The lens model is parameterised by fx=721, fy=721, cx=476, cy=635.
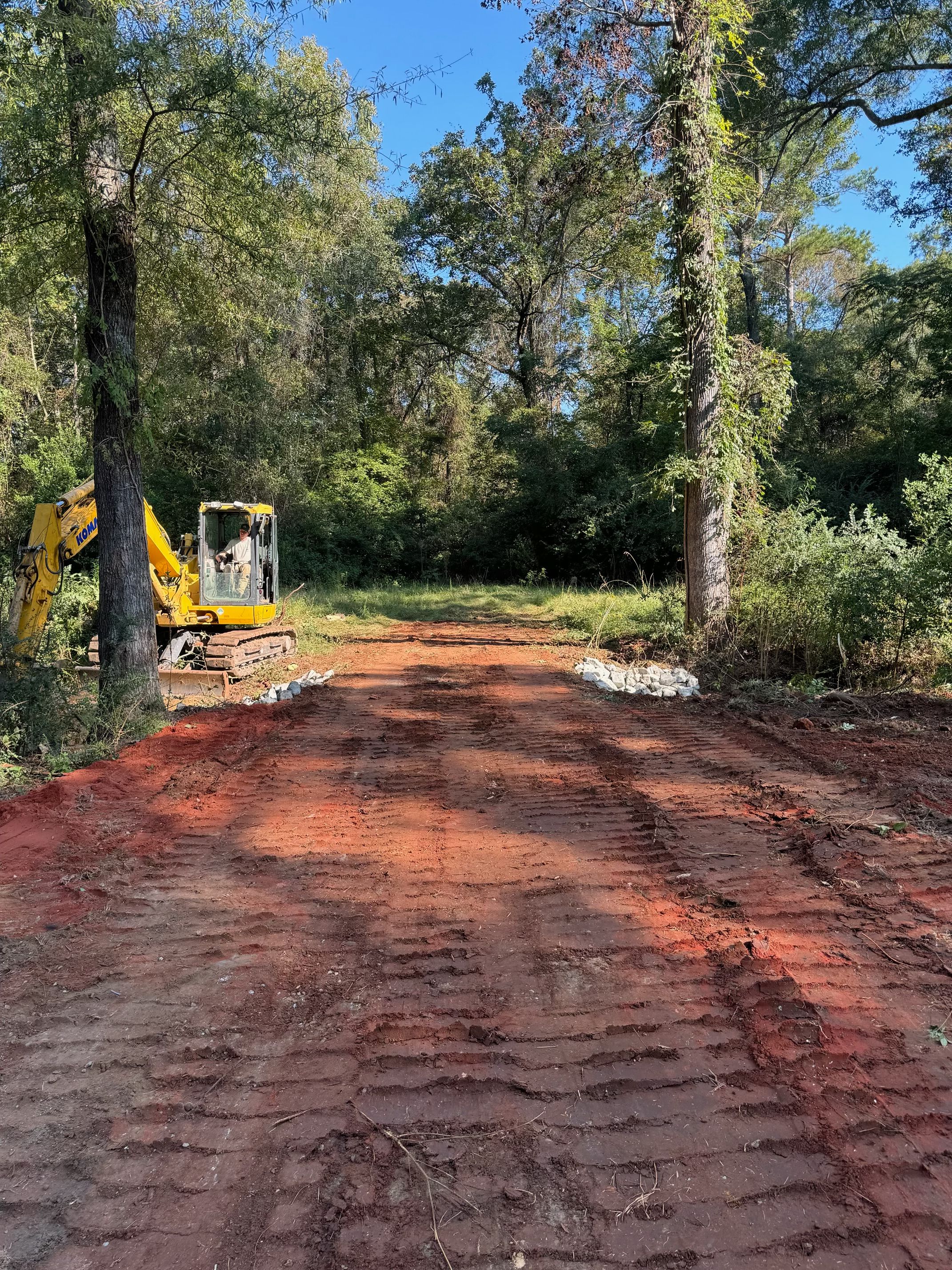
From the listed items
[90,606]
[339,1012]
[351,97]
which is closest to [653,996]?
[339,1012]

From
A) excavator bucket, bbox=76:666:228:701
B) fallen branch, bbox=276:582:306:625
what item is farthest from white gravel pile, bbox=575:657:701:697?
fallen branch, bbox=276:582:306:625

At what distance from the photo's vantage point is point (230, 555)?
1180 centimetres

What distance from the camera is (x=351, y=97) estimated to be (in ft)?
23.2

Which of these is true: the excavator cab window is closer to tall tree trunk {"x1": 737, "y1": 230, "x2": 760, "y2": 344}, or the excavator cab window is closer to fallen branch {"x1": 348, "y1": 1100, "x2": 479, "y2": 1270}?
fallen branch {"x1": 348, "y1": 1100, "x2": 479, "y2": 1270}

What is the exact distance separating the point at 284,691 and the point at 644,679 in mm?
4783

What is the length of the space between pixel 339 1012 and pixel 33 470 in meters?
21.6

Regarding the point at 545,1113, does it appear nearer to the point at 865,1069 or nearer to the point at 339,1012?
the point at 339,1012

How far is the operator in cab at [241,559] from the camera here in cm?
1183

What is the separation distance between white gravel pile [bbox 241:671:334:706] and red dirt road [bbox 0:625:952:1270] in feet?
12.7

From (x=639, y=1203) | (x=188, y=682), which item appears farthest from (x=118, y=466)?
(x=639, y=1203)

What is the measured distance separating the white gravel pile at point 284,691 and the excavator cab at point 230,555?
6.85 feet

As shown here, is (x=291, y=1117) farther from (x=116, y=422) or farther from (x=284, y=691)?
(x=284, y=691)

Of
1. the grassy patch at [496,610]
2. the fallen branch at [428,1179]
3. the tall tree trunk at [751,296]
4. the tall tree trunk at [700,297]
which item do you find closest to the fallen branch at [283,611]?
the grassy patch at [496,610]

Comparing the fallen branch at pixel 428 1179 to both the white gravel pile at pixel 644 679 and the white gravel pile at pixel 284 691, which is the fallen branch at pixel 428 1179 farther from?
the white gravel pile at pixel 644 679
